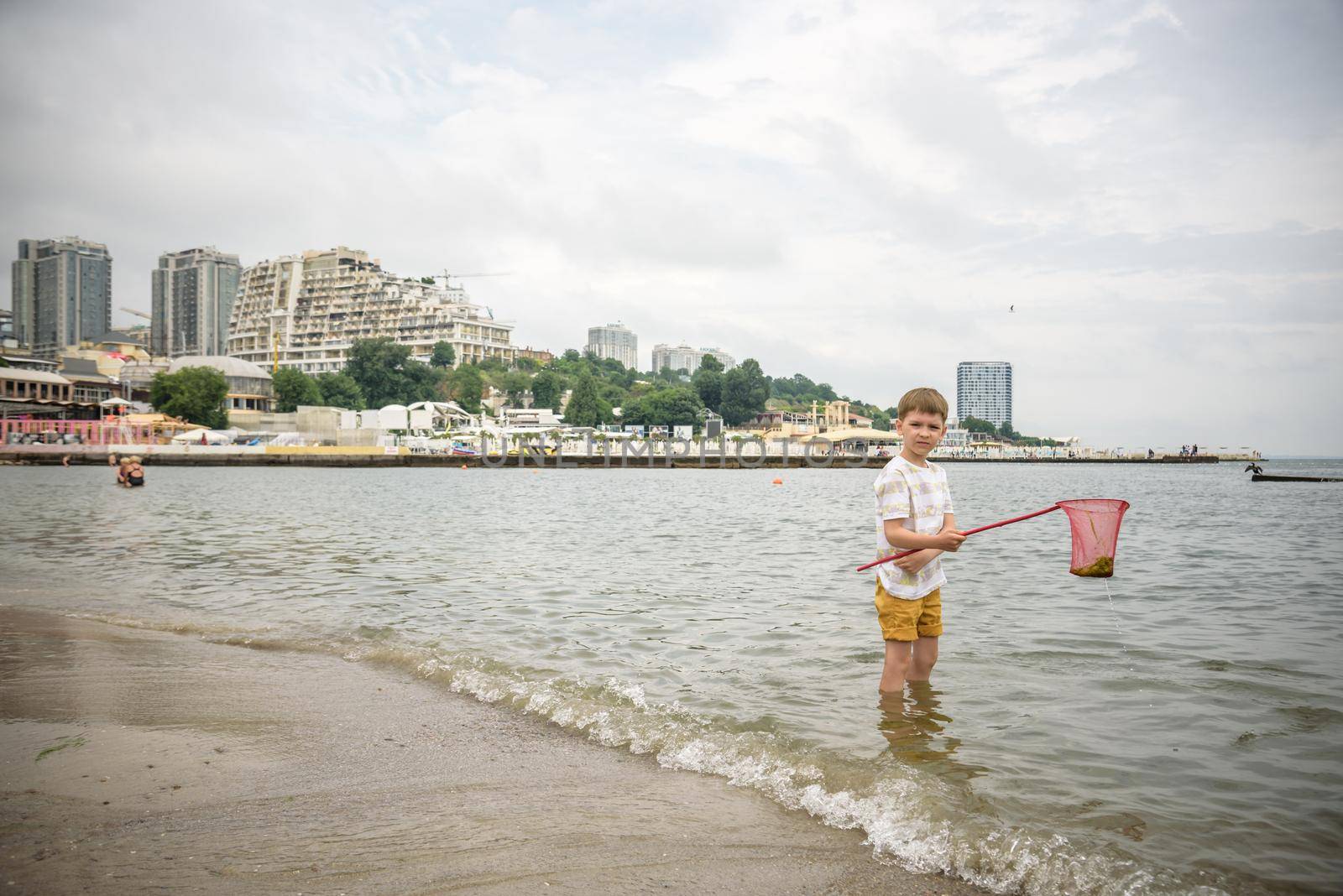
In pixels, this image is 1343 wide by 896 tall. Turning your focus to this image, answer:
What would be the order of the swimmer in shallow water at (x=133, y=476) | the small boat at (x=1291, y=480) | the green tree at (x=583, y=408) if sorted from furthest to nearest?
the green tree at (x=583, y=408) < the small boat at (x=1291, y=480) < the swimmer in shallow water at (x=133, y=476)

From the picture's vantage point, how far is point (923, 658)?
532 cm

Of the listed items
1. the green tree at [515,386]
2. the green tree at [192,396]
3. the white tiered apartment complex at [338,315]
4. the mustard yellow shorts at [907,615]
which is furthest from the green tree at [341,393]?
the mustard yellow shorts at [907,615]

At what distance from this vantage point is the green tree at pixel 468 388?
134250 mm

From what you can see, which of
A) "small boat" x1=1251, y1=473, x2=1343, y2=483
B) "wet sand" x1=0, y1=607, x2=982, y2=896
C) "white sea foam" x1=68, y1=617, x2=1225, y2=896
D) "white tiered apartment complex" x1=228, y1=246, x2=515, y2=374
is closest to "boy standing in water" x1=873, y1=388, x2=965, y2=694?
"white sea foam" x1=68, y1=617, x2=1225, y2=896

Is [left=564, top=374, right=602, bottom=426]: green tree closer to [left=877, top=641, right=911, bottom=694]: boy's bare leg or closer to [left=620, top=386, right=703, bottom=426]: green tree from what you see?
[left=620, top=386, right=703, bottom=426]: green tree

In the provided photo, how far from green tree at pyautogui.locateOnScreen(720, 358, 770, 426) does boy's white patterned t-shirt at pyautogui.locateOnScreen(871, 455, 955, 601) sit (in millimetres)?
151862

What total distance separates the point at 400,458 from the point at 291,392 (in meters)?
34.2

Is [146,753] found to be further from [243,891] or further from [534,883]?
[534,883]

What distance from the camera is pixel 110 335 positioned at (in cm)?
18338

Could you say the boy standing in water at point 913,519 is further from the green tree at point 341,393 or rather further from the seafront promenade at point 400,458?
the green tree at point 341,393

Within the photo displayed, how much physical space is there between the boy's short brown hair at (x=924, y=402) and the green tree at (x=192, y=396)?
10434cm

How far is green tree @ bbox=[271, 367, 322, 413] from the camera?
353ft

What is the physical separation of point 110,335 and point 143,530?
203010 millimetres

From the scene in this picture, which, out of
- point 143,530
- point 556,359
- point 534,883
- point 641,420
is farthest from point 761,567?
point 556,359
